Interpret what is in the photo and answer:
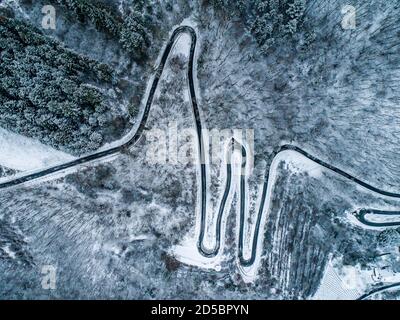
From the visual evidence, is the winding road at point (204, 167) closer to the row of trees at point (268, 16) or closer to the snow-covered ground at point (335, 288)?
the row of trees at point (268, 16)

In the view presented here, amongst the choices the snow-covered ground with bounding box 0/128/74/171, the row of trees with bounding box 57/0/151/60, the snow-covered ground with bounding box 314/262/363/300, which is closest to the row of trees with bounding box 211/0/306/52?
the row of trees with bounding box 57/0/151/60

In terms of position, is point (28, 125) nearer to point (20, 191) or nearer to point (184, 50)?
point (20, 191)

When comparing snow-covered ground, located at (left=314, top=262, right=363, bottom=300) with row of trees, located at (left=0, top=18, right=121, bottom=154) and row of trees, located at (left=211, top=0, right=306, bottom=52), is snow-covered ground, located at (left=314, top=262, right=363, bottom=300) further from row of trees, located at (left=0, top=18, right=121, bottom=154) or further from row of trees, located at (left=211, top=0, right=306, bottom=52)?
row of trees, located at (left=0, top=18, right=121, bottom=154)

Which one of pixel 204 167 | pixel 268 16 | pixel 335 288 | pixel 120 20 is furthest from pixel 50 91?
pixel 335 288

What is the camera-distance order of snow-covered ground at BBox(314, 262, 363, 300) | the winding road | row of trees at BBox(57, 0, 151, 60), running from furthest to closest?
the winding road
snow-covered ground at BBox(314, 262, 363, 300)
row of trees at BBox(57, 0, 151, 60)

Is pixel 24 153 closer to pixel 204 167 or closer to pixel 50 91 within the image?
pixel 50 91

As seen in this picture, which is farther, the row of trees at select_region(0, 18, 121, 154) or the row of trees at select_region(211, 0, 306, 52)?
the row of trees at select_region(211, 0, 306, 52)

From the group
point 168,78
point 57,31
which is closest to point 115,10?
point 57,31
